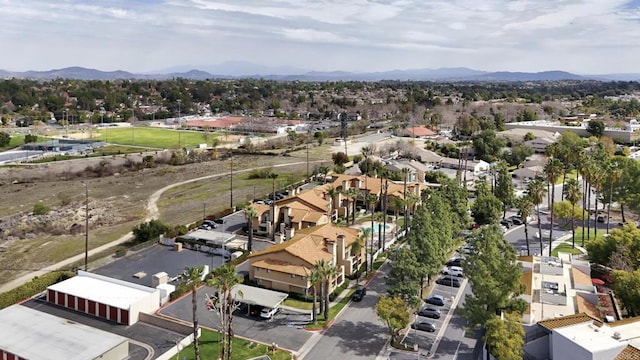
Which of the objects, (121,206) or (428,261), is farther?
(121,206)

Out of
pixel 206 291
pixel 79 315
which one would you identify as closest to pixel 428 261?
pixel 206 291

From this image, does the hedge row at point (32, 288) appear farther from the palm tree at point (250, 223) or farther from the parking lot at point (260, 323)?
the palm tree at point (250, 223)

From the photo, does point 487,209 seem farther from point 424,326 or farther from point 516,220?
point 424,326

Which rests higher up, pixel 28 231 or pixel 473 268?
pixel 473 268

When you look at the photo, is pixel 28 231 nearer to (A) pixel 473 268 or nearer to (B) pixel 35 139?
(A) pixel 473 268

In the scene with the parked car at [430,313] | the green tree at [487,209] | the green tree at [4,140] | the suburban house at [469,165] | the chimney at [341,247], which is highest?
the green tree at [4,140]

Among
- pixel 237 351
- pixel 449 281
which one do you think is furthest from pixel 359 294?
pixel 237 351

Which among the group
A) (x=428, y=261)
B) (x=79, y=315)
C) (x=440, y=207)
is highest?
(x=440, y=207)

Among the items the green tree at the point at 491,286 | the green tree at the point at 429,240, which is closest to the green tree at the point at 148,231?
the green tree at the point at 429,240
